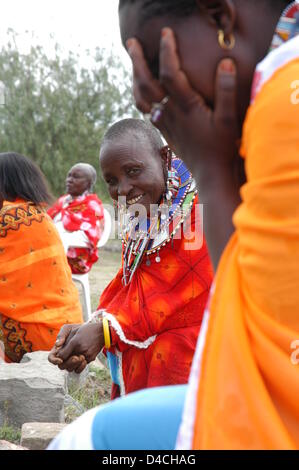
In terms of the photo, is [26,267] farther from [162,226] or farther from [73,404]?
[162,226]

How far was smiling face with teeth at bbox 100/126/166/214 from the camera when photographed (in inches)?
94.7

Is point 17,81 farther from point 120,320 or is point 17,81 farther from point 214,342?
point 214,342

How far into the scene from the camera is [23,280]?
158 inches

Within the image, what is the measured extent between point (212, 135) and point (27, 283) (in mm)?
3168

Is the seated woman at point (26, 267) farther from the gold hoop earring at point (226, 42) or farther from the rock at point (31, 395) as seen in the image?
the gold hoop earring at point (226, 42)

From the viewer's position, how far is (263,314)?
0.91m

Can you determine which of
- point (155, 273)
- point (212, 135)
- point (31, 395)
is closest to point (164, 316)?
point (155, 273)

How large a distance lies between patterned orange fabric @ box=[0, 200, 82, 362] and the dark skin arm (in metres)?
3.05

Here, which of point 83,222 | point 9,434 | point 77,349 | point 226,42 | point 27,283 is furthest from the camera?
point 83,222

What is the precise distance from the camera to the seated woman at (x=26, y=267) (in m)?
3.98

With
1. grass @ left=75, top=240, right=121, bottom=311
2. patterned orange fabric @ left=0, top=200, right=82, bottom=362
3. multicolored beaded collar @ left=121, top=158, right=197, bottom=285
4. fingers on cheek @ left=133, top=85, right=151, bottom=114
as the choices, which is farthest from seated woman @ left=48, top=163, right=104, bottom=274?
fingers on cheek @ left=133, top=85, right=151, bottom=114

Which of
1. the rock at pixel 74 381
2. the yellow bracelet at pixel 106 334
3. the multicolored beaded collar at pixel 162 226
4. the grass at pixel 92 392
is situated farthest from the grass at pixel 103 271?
the yellow bracelet at pixel 106 334

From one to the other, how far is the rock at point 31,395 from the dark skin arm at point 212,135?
246 cm

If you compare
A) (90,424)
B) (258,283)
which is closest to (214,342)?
(258,283)
